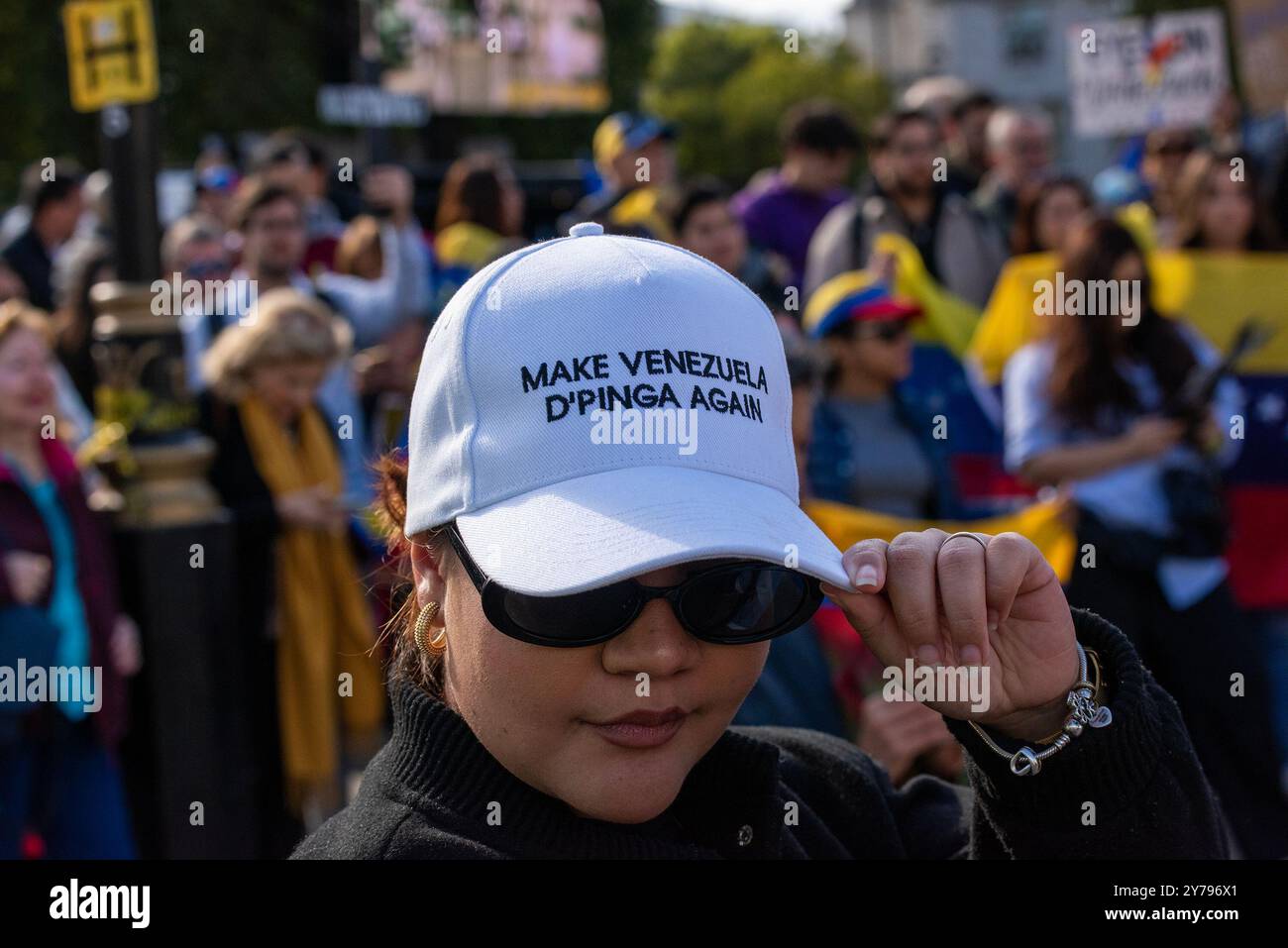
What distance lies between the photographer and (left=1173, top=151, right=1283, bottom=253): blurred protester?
6.86 m

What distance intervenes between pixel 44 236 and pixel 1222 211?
6336 mm

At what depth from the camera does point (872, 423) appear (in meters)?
5.43

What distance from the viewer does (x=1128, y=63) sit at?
1064 cm

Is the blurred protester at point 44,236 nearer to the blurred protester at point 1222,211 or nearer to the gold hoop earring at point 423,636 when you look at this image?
the blurred protester at point 1222,211

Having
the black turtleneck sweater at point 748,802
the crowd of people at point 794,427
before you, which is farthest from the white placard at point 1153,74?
the black turtleneck sweater at point 748,802

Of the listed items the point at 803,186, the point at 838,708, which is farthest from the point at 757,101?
the point at 838,708

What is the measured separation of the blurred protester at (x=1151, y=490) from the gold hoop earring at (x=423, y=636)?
3.37m

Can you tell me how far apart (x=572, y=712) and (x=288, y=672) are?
457 centimetres

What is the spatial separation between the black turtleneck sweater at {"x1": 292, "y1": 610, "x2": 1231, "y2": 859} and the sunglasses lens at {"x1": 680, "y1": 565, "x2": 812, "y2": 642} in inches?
9.2

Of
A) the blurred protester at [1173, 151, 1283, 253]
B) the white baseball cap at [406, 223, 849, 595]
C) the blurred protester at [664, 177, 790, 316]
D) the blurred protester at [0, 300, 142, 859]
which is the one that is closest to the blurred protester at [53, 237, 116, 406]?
the blurred protester at [0, 300, 142, 859]

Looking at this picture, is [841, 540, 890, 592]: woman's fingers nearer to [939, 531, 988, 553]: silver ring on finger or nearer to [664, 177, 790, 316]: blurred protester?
[939, 531, 988, 553]: silver ring on finger

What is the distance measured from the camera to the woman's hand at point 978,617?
1.69 meters

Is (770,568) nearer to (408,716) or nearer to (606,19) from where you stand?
(408,716)

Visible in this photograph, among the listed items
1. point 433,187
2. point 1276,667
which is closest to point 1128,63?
point 1276,667
